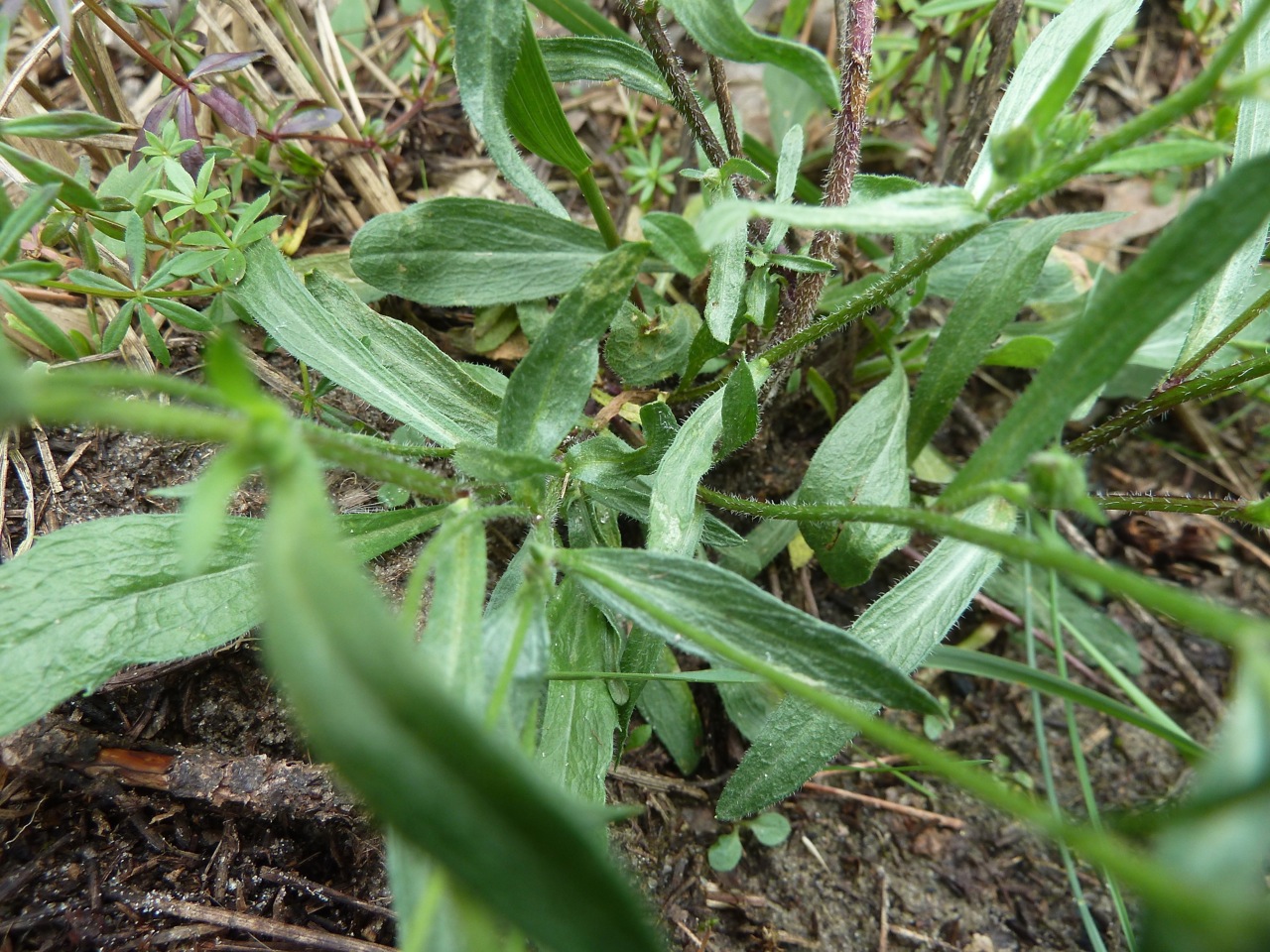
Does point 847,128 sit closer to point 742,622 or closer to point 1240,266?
point 1240,266

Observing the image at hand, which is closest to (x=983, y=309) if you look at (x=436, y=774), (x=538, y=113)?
(x=538, y=113)

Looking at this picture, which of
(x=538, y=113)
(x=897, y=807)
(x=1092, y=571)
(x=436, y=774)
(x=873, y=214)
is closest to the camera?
(x=436, y=774)

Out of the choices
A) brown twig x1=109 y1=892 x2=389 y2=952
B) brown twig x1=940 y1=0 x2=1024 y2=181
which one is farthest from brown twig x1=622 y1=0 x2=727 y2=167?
brown twig x1=109 y1=892 x2=389 y2=952

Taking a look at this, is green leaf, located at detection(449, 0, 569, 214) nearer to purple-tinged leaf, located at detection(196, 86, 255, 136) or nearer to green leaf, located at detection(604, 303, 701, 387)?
green leaf, located at detection(604, 303, 701, 387)

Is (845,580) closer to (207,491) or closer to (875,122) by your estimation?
(207,491)

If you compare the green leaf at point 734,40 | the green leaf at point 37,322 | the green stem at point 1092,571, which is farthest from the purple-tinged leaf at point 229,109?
the green stem at point 1092,571

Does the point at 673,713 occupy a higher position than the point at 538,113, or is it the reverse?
the point at 538,113
